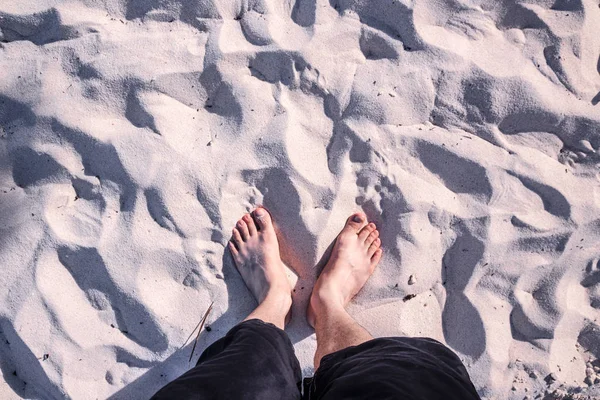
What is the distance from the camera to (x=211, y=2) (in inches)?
59.9

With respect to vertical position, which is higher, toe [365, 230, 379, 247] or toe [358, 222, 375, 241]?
toe [358, 222, 375, 241]

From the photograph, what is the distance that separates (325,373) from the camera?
119cm

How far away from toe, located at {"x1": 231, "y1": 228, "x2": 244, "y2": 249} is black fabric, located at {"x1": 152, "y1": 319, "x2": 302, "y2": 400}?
1.01 feet

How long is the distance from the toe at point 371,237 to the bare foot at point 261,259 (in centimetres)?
31

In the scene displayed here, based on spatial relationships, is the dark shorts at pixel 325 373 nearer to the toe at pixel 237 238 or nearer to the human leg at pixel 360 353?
the human leg at pixel 360 353

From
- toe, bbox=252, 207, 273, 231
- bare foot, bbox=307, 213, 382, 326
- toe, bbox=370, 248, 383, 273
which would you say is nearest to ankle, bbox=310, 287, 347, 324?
bare foot, bbox=307, 213, 382, 326

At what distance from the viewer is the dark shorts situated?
98cm

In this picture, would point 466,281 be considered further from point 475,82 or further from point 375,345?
point 475,82

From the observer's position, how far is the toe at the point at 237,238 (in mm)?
1570

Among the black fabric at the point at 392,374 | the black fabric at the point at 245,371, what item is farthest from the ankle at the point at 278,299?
the black fabric at the point at 392,374

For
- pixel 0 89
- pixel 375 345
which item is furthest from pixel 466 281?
pixel 0 89

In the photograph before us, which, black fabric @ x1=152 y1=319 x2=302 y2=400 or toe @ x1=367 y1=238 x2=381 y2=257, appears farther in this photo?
toe @ x1=367 y1=238 x2=381 y2=257

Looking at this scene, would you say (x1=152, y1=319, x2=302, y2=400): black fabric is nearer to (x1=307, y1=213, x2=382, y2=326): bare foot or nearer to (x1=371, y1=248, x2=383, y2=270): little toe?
(x1=307, y1=213, x2=382, y2=326): bare foot

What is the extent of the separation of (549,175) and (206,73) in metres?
1.20
